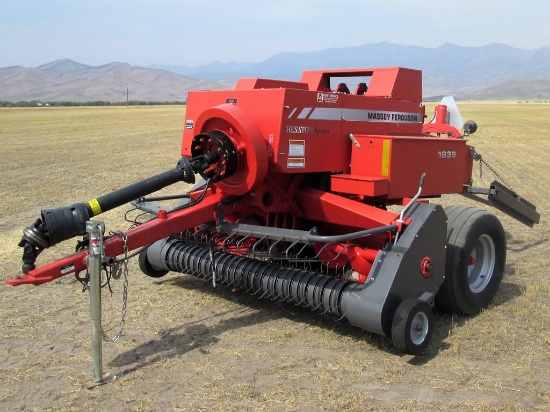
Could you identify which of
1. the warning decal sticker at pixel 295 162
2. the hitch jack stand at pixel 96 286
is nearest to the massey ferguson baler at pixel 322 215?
the warning decal sticker at pixel 295 162

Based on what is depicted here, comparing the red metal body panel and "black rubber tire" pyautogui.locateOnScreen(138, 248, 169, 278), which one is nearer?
the red metal body panel

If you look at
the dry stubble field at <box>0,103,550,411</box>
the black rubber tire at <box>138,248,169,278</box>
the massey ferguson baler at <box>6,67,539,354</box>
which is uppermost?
the massey ferguson baler at <box>6,67,539,354</box>

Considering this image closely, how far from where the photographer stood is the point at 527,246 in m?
7.86

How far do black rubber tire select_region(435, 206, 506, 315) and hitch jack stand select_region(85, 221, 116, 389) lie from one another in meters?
2.92

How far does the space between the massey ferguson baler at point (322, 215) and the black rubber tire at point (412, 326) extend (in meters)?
0.01

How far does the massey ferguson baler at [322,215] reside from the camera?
4453 millimetres

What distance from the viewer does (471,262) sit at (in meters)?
5.62

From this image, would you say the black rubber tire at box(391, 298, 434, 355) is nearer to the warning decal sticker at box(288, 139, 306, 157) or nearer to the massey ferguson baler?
the massey ferguson baler

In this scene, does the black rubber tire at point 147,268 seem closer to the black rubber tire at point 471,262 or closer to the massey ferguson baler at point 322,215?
the massey ferguson baler at point 322,215

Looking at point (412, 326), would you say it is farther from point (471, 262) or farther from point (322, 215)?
point (471, 262)

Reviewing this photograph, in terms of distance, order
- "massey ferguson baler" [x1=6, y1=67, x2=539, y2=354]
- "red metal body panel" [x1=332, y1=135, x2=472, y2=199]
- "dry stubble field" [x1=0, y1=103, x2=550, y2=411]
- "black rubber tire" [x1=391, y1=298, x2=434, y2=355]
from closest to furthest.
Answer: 1. "dry stubble field" [x1=0, y1=103, x2=550, y2=411]
2. "black rubber tire" [x1=391, y1=298, x2=434, y2=355]
3. "massey ferguson baler" [x1=6, y1=67, x2=539, y2=354]
4. "red metal body panel" [x1=332, y1=135, x2=472, y2=199]

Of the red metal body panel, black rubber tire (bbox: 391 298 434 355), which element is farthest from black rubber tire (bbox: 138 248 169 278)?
black rubber tire (bbox: 391 298 434 355)

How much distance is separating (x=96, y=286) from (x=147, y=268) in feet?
7.63

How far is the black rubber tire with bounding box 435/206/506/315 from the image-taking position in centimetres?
521
